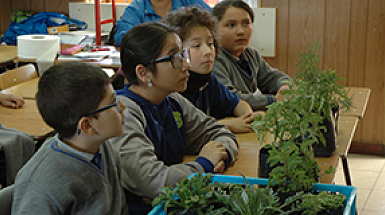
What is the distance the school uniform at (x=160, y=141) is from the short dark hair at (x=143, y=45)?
10 cm

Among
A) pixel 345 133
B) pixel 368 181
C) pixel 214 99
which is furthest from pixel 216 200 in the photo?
pixel 368 181

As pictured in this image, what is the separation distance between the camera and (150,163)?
53.8 inches

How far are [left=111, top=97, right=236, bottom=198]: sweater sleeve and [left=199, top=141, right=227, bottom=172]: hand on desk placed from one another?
0.11 metres

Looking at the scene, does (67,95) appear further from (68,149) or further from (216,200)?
(216,200)

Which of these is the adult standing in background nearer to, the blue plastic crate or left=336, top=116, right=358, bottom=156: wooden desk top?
left=336, top=116, right=358, bottom=156: wooden desk top

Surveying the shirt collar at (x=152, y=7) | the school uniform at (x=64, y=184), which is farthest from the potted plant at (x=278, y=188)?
the shirt collar at (x=152, y=7)

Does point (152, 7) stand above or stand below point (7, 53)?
above

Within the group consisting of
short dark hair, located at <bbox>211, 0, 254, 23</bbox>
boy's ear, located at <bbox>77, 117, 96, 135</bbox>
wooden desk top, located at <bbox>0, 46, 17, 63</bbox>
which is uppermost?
short dark hair, located at <bbox>211, 0, 254, 23</bbox>

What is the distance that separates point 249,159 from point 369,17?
2571 millimetres

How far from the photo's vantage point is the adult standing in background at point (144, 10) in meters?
3.33

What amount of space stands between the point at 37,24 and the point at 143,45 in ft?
10.0

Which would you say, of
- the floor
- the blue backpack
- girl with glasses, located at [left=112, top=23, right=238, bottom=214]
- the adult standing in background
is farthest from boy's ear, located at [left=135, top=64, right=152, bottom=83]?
the blue backpack

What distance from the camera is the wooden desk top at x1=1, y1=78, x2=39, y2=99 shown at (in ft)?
8.36

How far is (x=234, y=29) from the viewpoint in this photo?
2.50m
